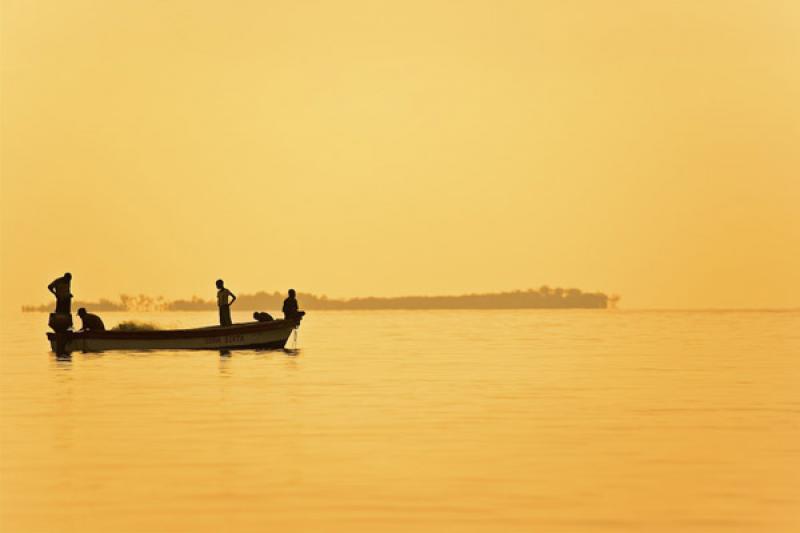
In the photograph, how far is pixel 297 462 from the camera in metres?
18.3

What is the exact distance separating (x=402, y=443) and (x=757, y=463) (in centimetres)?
537

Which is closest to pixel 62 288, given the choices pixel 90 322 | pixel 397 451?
pixel 90 322

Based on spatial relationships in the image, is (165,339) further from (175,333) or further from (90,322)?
(90,322)

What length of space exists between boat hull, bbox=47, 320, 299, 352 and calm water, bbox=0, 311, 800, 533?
865 centimetres

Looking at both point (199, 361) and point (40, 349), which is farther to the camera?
point (40, 349)

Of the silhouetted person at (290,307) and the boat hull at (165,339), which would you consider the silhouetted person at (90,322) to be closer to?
the boat hull at (165,339)

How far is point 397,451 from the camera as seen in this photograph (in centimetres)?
1947

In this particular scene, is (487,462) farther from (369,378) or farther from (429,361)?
(429,361)

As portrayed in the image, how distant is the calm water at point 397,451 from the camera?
47.1 feet

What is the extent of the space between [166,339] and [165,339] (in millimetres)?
36

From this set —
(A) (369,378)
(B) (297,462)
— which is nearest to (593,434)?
(B) (297,462)

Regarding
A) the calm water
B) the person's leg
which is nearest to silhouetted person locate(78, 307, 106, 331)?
the person's leg

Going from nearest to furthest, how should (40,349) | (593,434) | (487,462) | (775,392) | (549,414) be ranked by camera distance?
(487,462), (593,434), (549,414), (775,392), (40,349)

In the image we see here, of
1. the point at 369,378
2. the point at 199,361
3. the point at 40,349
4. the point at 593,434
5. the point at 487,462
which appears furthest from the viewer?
the point at 40,349
